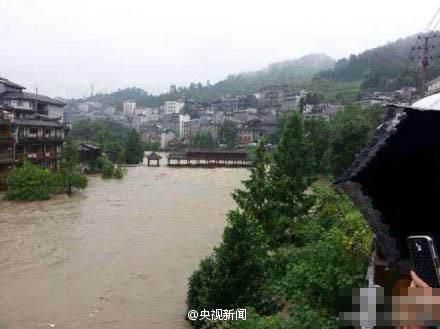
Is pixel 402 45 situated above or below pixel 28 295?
above

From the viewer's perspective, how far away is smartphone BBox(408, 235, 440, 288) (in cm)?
214

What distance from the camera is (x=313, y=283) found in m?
8.58

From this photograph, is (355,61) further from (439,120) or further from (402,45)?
(439,120)

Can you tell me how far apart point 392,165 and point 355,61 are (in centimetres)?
14995

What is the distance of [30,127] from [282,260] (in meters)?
32.7

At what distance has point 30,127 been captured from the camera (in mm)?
39594

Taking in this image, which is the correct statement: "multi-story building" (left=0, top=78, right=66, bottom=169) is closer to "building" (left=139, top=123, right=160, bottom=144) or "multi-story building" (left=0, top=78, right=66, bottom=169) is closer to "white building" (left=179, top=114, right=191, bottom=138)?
"building" (left=139, top=123, right=160, bottom=144)

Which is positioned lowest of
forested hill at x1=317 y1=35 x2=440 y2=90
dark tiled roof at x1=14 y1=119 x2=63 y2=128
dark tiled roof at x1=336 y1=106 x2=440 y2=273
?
dark tiled roof at x1=336 y1=106 x2=440 y2=273

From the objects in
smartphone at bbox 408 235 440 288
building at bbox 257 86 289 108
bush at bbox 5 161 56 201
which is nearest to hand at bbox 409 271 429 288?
smartphone at bbox 408 235 440 288

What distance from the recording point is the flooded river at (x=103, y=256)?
1300 cm

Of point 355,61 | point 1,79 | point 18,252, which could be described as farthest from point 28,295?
point 355,61

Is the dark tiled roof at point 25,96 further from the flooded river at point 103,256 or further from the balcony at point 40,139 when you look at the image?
the flooded river at point 103,256

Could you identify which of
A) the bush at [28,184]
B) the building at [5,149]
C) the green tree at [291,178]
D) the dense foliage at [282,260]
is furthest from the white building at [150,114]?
the dense foliage at [282,260]

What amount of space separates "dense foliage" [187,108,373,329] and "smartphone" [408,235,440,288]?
4.12m
